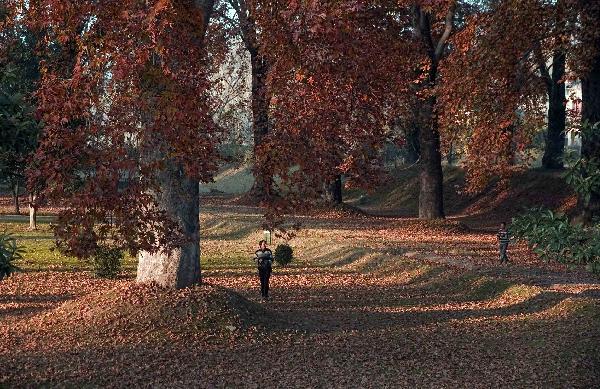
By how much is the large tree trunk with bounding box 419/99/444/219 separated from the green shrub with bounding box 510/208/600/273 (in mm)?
23099

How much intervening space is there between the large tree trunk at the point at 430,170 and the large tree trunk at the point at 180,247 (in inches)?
760

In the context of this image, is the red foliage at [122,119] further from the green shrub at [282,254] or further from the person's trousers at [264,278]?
the green shrub at [282,254]

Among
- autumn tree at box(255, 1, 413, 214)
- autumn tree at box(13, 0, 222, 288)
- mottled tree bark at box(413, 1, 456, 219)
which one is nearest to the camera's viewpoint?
autumn tree at box(13, 0, 222, 288)

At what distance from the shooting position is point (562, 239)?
1013 centimetres

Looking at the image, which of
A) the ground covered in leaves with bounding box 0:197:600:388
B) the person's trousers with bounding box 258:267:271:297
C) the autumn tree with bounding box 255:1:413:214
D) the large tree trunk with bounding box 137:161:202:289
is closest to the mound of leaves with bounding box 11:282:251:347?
the ground covered in leaves with bounding box 0:197:600:388

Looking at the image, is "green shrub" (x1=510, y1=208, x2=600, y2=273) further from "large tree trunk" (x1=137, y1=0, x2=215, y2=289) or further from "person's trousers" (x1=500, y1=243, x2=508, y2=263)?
"person's trousers" (x1=500, y1=243, x2=508, y2=263)

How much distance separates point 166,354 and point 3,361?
268 cm

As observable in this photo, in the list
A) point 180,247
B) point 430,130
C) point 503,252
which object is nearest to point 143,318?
point 180,247

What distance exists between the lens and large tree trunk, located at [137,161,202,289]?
1554cm

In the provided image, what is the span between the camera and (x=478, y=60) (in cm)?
2661

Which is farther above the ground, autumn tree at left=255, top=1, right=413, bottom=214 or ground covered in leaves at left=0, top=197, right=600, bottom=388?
autumn tree at left=255, top=1, right=413, bottom=214

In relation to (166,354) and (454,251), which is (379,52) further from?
(454,251)

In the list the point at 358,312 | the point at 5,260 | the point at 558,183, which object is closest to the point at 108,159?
the point at 5,260

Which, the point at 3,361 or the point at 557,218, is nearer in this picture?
the point at 557,218
